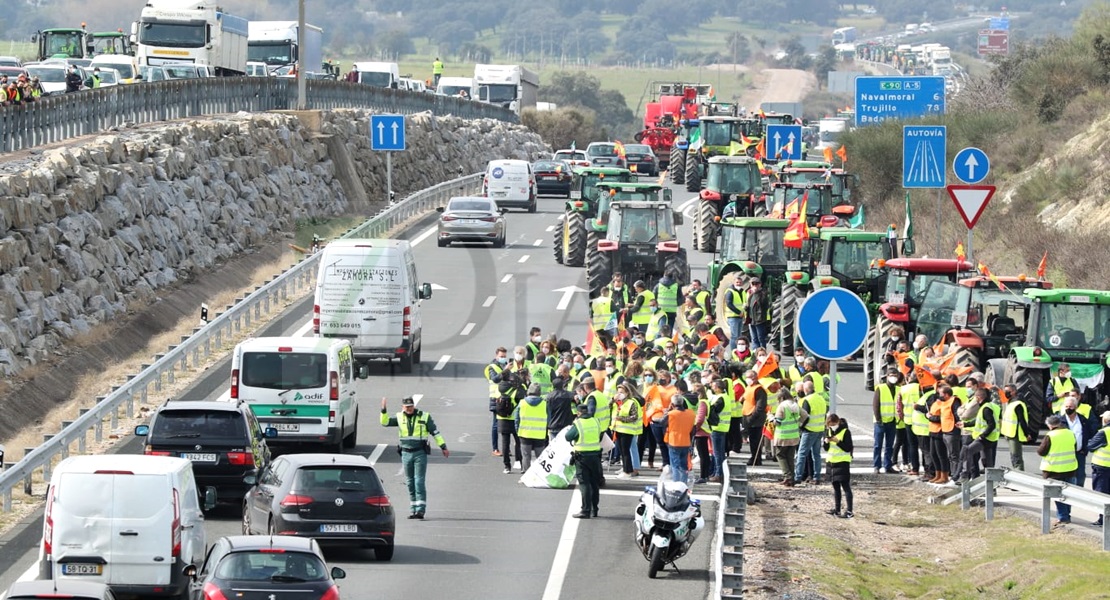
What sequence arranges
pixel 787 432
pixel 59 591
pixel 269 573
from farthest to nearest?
pixel 787 432 < pixel 269 573 < pixel 59 591

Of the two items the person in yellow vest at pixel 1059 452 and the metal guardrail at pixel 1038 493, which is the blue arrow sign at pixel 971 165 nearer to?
the metal guardrail at pixel 1038 493

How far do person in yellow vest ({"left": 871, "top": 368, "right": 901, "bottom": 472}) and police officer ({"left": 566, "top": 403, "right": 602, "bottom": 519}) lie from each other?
4517 millimetres

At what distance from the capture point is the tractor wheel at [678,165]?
7044cm

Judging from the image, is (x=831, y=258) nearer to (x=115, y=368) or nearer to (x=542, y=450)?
(x=542, y=450)

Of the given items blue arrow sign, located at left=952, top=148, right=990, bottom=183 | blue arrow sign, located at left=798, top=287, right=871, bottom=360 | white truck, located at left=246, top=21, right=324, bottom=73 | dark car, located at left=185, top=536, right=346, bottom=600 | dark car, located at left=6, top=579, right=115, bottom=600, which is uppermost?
white truck, located at left=246, top=21, right=324, bottom=73

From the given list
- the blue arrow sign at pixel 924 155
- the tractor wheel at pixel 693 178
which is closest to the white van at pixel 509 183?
the tractor wheel at pixel 693 178

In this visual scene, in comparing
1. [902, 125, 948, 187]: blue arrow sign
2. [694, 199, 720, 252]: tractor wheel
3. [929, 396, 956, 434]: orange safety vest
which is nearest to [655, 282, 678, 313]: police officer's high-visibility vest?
[902, 125, 948, 187]: blue arrow sign

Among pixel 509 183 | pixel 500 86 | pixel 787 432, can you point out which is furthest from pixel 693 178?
pixel 787 432

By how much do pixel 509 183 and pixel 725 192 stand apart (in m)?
13.0

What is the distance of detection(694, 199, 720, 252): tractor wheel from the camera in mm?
47750

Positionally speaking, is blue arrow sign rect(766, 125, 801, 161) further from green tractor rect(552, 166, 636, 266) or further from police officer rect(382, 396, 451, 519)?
police officer rect(382, 396, 451, 519)

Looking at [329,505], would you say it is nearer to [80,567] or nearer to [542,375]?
[80,567]

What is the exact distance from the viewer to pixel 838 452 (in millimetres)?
22609

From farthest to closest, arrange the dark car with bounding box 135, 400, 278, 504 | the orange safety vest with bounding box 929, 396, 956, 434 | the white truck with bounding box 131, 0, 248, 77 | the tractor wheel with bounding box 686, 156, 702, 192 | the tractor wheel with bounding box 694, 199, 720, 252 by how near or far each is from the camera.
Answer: the tractor wheel with bounding box 686, 156, 702, 192
the white truck with bounding box 131, 0, 248, 77
the tractor wheel with bounding box 694, 199, 720, 252
the orange safety vest with bounding box 929, 396, 956, 434
the dark car with bounding box 135, 400, 278, 504
